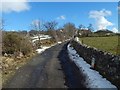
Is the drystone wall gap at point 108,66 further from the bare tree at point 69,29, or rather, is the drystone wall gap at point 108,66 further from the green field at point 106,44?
the bare tree at point 69,29

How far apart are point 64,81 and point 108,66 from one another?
2717mm

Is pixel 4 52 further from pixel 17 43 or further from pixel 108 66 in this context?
pixel 108 66

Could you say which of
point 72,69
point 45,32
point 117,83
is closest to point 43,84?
point 117,83

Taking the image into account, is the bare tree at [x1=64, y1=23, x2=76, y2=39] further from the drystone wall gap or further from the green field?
the drystone wall gap

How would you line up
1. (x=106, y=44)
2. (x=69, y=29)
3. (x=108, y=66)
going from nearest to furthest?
(x=108, y=66) < (x=106, y=44) < (x=69, y=29)

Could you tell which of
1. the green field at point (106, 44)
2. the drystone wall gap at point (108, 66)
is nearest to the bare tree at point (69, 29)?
the green field at point (106, 44)

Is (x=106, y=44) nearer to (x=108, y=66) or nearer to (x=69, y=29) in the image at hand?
(x=108, y=66)

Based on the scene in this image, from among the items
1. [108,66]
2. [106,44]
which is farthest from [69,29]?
[108,66]

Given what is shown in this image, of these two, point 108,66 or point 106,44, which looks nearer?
point 108,66

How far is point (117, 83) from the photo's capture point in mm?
14008

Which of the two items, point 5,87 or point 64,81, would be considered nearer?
point 5,87

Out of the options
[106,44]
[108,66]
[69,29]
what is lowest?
[106,44]

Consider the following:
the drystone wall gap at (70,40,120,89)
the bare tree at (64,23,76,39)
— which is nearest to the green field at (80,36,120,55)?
the drystone wall gap at (70,40,120,89)

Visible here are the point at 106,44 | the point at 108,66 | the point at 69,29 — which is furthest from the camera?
the point at 69,29
